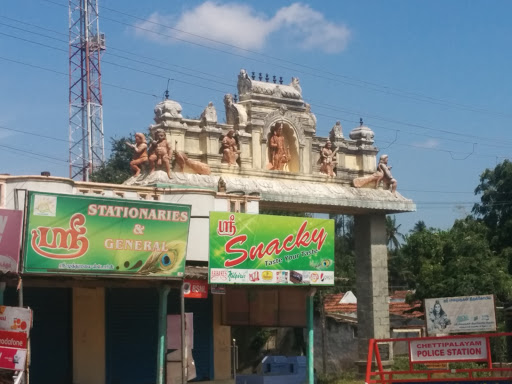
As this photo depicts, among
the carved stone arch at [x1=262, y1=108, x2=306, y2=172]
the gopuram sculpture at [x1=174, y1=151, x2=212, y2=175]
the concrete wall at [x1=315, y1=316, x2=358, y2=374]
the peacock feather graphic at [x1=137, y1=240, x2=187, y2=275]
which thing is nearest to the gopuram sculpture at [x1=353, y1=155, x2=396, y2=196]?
the carved stone arch at [x1=262, y1=108, x2=306, y2=172]

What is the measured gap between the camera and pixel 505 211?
46500mm

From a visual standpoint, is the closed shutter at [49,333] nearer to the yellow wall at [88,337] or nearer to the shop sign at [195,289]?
the yellow wall at [88,337]

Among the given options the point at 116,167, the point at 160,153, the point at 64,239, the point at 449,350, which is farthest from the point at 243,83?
the point at 116,167

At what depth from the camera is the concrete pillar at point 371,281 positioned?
29641 millimetres

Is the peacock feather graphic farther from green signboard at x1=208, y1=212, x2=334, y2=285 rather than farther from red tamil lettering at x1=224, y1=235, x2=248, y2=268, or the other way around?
red tamil lettering at x1=224, y1=235, x2=248, y2=268

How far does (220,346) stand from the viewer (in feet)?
79.6

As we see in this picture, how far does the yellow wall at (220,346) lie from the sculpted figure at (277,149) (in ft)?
17.2

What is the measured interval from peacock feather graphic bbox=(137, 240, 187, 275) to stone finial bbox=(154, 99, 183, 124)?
6104mm

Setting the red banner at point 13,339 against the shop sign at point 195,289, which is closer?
the red banner at point 13,339

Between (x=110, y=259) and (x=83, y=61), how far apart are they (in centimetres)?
2173

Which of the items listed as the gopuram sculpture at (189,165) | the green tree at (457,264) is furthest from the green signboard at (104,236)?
the green tree at (457,264)

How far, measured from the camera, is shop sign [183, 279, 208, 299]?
2064 centimetres

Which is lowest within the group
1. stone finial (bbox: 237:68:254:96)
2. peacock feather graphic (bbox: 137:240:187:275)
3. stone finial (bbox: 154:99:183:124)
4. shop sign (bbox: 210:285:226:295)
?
shop sign (bbox: 210:285:226:295)

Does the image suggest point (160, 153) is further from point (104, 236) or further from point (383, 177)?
point (383, 177)
